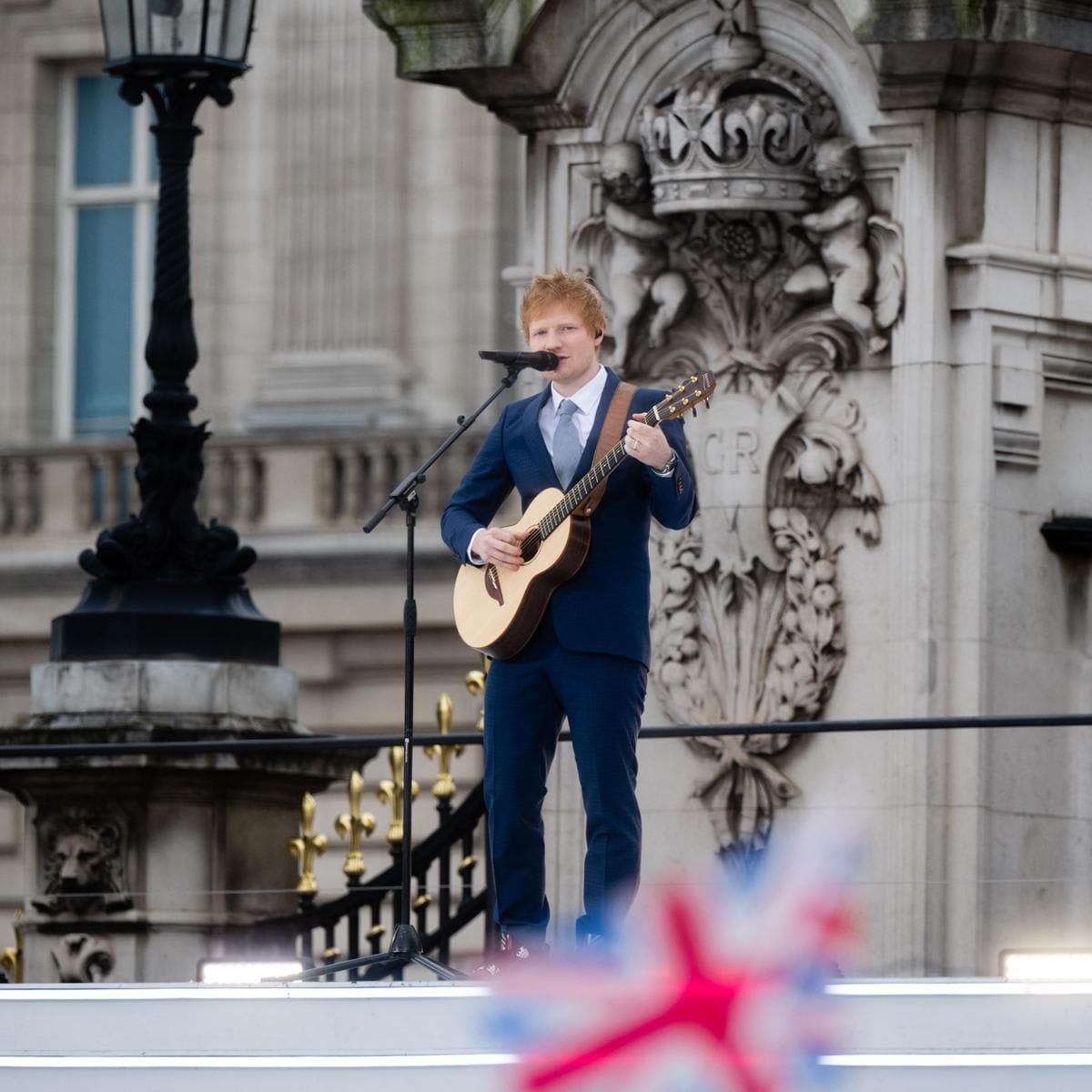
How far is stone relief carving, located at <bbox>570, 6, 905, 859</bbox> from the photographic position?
11922 millimetres

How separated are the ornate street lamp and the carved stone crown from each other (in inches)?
98.4

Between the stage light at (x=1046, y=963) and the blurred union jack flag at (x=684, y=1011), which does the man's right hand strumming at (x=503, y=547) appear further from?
the stage light at (x=1046, y=963)

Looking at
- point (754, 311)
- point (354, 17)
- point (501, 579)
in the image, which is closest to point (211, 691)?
point (754, 311)

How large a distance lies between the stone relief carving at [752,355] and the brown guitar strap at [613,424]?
1.82 m

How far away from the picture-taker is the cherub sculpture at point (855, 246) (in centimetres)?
1187

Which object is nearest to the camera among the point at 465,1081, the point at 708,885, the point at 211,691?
the point at 465,1081

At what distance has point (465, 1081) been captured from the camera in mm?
8328

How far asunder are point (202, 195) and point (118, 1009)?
78.2ft

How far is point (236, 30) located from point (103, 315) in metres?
19.0

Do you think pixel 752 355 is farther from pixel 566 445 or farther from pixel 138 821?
pixel 138 821

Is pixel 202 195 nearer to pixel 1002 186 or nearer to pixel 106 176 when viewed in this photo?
pixel 106 176

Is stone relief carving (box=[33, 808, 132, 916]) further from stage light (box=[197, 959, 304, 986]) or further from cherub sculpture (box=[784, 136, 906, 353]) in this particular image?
cherub sculpture (box=[784, 136, 906, 353])

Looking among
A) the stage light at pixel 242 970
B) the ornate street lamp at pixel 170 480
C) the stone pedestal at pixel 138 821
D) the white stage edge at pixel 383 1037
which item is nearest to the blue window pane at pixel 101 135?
the ornate street lamp at pixel 170 480

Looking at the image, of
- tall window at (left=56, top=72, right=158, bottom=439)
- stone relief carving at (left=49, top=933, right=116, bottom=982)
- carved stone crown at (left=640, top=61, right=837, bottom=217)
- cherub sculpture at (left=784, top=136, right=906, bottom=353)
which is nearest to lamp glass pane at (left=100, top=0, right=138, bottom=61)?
carved stone crown at (left=640, top=61, right=837, bottom=217)
